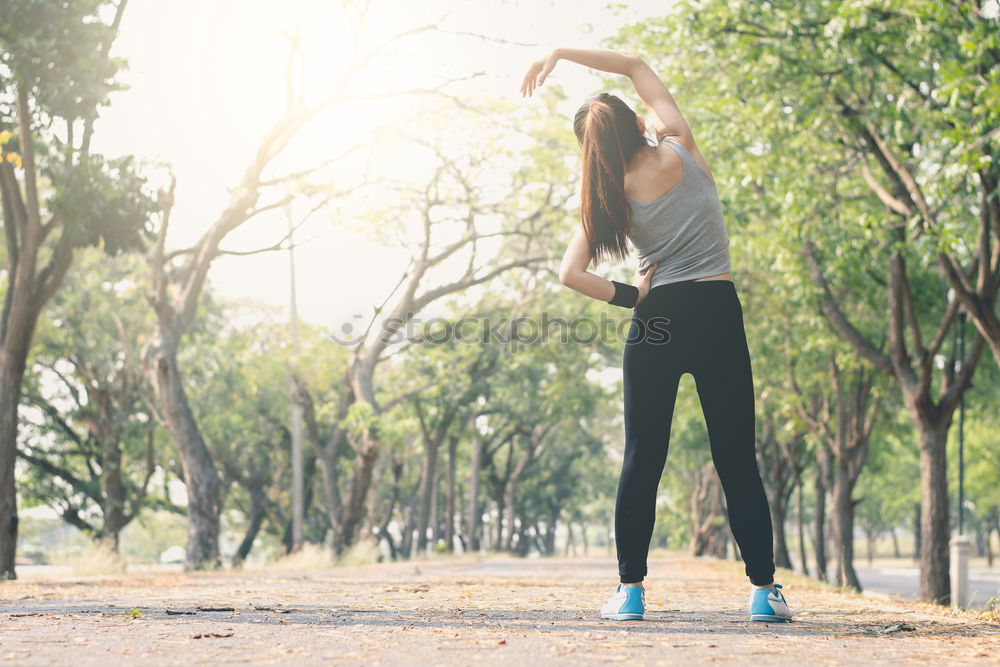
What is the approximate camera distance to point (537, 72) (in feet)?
16.3

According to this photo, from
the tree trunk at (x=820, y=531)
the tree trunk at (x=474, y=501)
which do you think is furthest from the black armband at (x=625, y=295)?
the tree trunk at (x=474, y=501)

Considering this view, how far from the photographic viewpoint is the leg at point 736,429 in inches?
183

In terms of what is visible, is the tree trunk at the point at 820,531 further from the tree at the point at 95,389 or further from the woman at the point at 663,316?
the woman at the point at 663,316

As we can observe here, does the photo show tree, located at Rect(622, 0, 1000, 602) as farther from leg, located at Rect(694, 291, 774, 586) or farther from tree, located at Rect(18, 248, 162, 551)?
tree, located at Rect(18, 248, 162, 551)

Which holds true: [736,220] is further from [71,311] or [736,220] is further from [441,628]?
[71,311]

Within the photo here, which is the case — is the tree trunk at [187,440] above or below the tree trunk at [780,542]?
above

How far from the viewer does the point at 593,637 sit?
4.12 m

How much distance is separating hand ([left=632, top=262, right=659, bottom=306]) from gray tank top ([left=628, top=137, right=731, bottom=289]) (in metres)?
0.02

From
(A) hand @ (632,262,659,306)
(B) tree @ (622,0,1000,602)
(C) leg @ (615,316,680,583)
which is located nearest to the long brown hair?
(A) hand @ (632,262,659,306)

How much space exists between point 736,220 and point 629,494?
11.8 metres

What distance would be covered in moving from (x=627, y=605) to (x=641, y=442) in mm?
704

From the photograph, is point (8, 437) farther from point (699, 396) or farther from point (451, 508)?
point (451, 508)

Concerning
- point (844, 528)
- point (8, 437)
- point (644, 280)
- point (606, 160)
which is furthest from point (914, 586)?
point (606, 160)

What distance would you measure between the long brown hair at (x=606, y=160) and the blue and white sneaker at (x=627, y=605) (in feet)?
4.91
